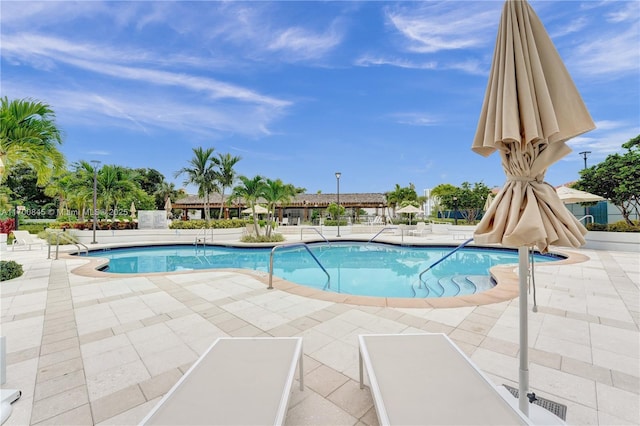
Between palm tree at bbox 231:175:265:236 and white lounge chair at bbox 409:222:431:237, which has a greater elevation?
palm tree at bbox 231:175:265:236

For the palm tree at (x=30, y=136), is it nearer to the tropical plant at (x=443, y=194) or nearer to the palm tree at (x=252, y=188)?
the palm tree at (x=252, y=188)

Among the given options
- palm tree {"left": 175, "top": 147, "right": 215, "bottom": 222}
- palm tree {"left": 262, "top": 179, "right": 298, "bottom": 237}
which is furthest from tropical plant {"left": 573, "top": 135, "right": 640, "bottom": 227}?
palm tree {"left": 175, "top": 147, "right": 215, "bottom": 222}

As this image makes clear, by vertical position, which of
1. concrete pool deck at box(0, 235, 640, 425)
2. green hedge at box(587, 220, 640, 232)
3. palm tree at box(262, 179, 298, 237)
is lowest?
concrete pool deck at box(0, 235, 640, 425)

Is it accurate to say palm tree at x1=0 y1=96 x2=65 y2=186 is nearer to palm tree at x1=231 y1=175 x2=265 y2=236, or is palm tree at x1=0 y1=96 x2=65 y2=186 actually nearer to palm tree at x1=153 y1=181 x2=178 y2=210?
palm tree at x1=231 y1=175 x2=265 y2=236

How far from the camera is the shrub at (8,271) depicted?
6.12 metres

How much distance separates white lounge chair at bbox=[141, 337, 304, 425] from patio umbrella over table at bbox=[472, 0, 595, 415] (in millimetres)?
1600

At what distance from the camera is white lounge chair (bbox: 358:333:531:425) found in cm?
144

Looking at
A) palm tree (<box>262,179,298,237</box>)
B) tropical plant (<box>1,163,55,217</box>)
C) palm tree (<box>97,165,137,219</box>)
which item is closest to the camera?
palm tree (<box>262,179,298,237</box>)

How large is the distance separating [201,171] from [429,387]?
22.4 meters

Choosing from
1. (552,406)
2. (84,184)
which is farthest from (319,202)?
(552,406)

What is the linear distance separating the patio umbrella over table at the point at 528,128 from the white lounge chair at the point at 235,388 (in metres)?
1.60

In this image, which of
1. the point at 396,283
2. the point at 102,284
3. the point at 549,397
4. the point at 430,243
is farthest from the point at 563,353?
the point at 430,243

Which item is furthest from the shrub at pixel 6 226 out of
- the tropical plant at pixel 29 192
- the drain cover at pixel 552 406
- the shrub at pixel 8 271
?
the drain cover at pixel 552 406

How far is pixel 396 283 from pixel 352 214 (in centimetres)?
2828
